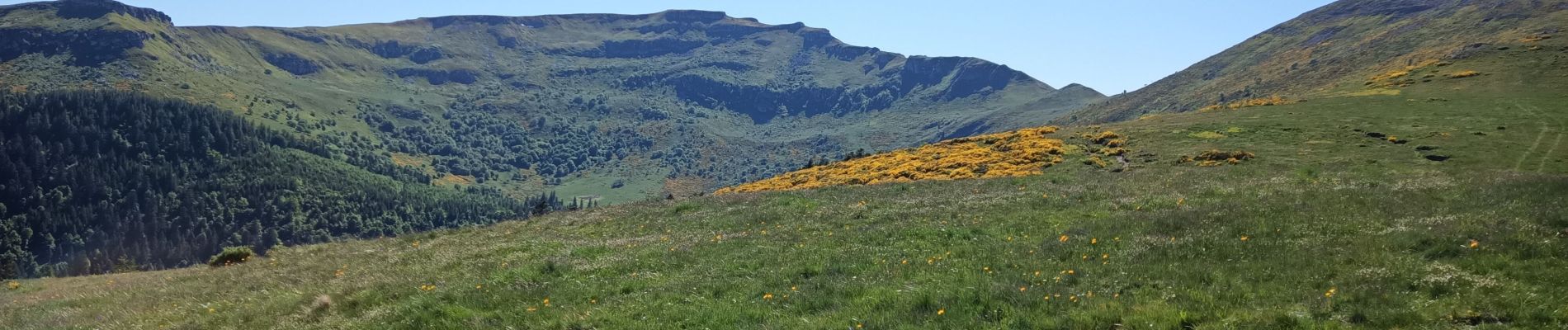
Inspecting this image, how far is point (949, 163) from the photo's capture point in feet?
184

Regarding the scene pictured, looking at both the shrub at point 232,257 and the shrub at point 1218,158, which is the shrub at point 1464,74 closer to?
the shrub at point 1218,158

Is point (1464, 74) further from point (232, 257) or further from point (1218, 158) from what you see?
point (232, 257)

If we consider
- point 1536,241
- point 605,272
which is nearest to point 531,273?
point 605,272

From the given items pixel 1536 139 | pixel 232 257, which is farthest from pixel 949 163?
pixel 232 257

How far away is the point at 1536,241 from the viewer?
14961 mm

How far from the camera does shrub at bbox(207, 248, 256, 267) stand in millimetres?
33844

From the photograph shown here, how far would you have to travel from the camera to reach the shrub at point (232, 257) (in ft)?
111

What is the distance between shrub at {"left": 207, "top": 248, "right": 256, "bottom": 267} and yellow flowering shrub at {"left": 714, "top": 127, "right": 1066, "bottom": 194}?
27.0 metres

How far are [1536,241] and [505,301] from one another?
1880 cm

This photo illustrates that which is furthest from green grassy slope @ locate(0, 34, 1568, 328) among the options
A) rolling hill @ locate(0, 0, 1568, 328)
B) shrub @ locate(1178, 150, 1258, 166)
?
shrub @ locate(1178, 150, 1258, 166)

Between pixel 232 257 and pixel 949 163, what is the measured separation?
39259mm

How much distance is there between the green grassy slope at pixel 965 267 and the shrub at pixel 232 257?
1319 mm

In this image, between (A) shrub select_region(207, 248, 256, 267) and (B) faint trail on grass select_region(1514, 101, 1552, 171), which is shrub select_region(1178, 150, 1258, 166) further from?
(A) shrub select_region(207, 248, 256, 267)

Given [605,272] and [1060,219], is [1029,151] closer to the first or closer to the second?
[1060,219]
